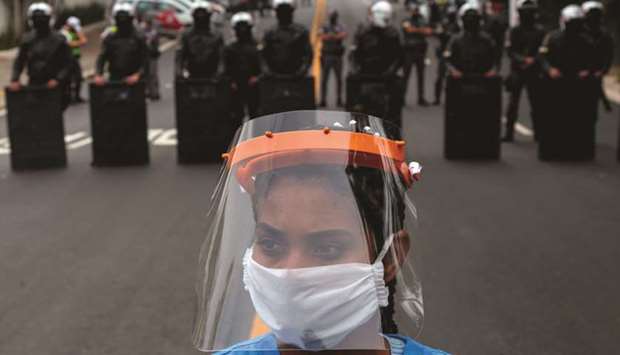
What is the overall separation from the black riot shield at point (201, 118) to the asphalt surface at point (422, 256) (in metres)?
0.36

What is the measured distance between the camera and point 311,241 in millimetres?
2244

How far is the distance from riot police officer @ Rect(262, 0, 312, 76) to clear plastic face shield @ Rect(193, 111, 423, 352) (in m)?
12.6

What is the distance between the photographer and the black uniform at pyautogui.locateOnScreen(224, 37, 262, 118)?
50.1ft

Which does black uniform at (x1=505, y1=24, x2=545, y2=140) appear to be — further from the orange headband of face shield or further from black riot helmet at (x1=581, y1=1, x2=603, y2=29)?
the orange headband of face shield

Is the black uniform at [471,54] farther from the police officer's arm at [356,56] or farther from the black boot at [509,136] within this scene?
the black boot at [509,136]

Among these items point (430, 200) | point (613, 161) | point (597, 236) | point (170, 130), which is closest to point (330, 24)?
point (170, 130)

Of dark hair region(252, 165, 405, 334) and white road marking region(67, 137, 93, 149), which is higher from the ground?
dark hair region(252, 165, 405, 334)

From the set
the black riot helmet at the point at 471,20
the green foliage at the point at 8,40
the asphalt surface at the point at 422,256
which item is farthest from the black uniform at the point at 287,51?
the green foliage at the point at 8,40

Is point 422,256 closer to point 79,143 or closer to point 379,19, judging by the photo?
point 379,19

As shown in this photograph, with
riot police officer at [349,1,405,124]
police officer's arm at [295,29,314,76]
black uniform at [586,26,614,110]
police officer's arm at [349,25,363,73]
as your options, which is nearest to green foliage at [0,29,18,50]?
police officer's arm at [295,29,314,76]

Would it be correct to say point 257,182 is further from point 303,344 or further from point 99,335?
point 99,335

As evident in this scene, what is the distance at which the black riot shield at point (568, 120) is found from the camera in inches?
551

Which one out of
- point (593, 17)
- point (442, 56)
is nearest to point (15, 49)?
point (442, 56)

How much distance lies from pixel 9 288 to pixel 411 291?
Result: 5.58 meters
